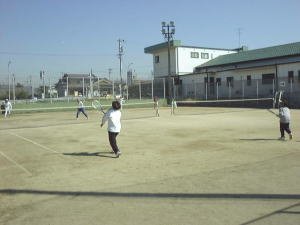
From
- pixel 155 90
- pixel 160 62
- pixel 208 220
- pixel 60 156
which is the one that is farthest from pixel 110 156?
pixel 160 62

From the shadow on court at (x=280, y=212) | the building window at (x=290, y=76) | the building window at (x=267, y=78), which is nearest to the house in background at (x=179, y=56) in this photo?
the building window at (x=267, y=78)

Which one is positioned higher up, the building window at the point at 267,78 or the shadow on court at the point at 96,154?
the building window at the point at 267,78

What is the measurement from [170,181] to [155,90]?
150 ft

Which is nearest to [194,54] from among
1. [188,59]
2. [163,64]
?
[188,59]

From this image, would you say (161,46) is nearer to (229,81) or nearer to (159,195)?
(229,81)

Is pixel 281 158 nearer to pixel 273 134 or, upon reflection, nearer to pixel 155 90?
pixel 273 134

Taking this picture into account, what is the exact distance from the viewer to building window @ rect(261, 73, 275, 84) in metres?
44.6

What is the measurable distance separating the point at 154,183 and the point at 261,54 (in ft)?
154

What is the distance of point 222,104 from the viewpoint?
149ft

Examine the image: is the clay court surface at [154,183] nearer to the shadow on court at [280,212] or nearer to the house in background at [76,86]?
the shadow on court at [280,212]

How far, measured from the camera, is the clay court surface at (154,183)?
20.8 feet

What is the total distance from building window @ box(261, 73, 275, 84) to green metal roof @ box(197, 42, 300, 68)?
3236 mm

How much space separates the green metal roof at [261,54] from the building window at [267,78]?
127 inches

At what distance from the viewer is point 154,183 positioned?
27.6 feet
